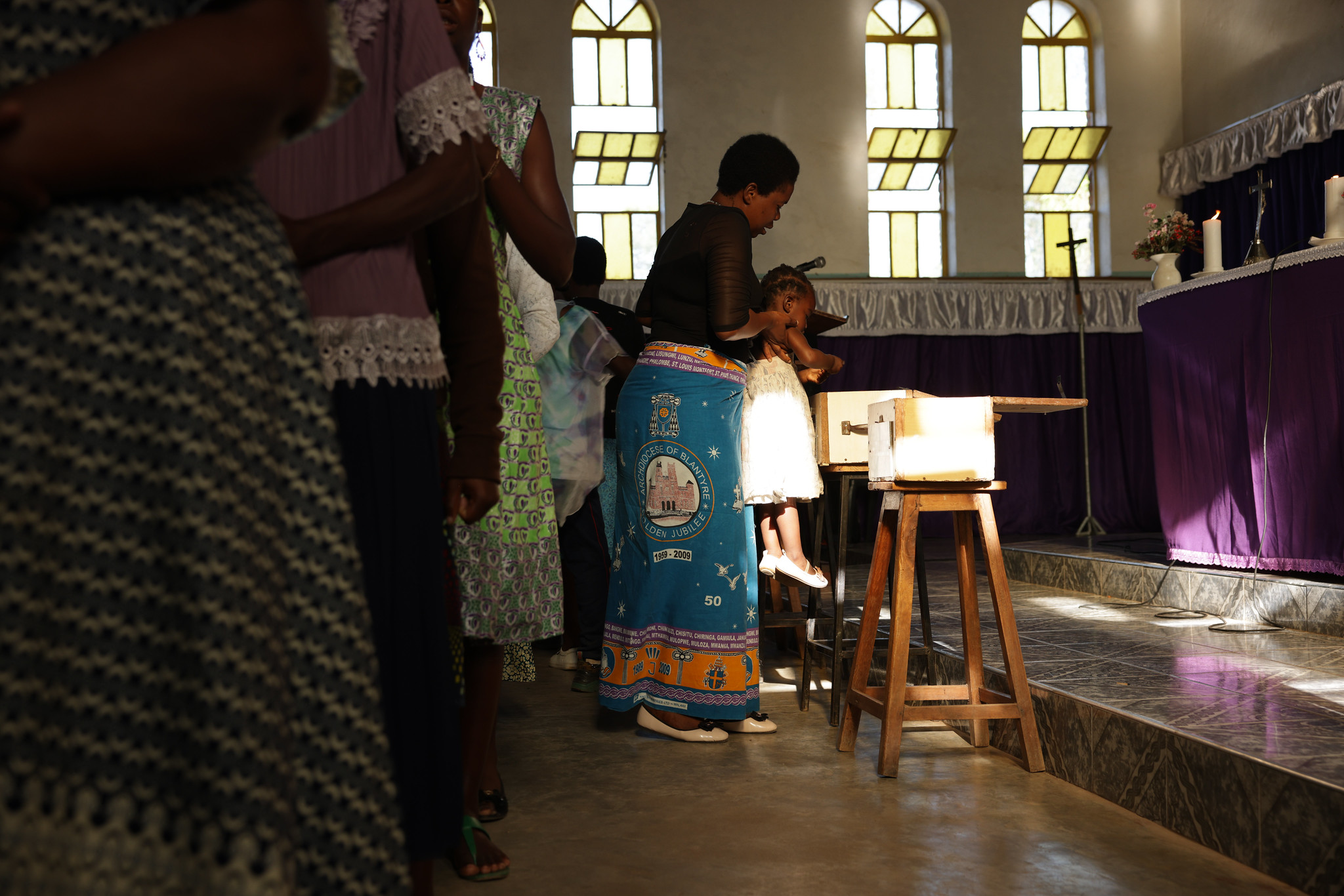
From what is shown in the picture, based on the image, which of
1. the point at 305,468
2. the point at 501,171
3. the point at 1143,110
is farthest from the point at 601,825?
the point at 1143,110

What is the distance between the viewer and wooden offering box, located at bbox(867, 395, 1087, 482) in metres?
2.67

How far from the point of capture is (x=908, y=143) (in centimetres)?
937

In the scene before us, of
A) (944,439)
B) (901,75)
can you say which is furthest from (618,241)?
(944,439)

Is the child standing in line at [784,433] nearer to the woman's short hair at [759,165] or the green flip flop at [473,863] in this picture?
the woman's short hair at [759,165]

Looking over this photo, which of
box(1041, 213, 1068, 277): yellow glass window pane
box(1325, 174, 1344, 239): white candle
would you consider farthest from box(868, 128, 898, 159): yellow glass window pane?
box(1325, 174, 1344, 239): white candle

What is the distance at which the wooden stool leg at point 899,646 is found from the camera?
256 centimetres

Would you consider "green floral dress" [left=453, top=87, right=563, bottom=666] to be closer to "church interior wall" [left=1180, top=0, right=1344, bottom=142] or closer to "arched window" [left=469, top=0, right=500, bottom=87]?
"arched window" [left=469, top=0, right=500, bottom=87]

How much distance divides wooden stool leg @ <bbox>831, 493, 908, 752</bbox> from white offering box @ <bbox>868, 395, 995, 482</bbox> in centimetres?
13

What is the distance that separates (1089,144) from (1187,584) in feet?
21.2

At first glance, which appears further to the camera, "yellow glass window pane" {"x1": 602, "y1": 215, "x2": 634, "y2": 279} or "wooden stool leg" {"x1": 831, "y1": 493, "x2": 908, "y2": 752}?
"yellow glass window pane" {"x1": 602, "y1": 215, "x2": 634, "y2": 279}

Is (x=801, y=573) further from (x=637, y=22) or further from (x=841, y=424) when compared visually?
(x=637, y=22)

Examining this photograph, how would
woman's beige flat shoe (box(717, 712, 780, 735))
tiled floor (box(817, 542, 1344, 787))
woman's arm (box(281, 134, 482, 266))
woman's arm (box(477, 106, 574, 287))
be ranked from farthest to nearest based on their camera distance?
woman's beige flat shoe (box(717, 712, 780, 735))
tiled floor (box(817, 542, 1344, 787))
woman's arm (box(477, 106, 574, 287))
woman's arm (box(281, 134, 482, 266))

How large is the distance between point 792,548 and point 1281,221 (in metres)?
6.68

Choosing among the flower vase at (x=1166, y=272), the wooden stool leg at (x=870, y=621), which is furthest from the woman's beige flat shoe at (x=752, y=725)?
the flower vase at (x=1166, y=272)
